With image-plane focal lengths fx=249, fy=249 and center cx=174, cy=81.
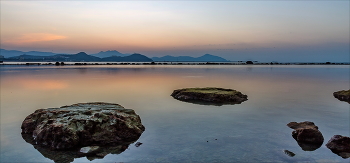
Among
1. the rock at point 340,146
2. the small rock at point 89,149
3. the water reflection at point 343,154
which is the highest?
the rock at point 340,146

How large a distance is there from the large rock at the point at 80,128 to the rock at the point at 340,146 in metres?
8.67

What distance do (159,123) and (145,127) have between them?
3.91ft

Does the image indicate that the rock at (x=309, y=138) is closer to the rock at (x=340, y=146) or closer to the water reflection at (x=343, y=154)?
the rock at (x=340, y=146)

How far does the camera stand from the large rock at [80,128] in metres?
10.8

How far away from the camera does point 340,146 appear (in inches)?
409

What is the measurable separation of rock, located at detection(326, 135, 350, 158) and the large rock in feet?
28.4

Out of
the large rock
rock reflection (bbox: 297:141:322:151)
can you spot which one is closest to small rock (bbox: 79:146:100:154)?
the large rock

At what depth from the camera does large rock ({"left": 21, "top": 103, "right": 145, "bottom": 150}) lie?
1077 centimetres

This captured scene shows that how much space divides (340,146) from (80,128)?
36.9ft

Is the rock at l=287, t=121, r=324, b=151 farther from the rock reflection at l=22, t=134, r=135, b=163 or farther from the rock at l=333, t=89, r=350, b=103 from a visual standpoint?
the rock at l=333, t=89, r=350, b=103

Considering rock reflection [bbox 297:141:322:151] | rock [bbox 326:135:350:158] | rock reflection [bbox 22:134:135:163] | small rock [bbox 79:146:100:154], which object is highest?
rock [bbox 326:135:350:158]

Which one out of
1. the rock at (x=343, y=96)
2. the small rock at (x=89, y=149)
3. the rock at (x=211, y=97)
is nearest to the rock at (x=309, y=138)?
the small rock at (x=89, y=149)

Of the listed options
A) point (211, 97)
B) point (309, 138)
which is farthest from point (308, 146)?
point (211, 97)

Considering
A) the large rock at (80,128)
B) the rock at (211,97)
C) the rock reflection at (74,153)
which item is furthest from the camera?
the rock at (211,97)
